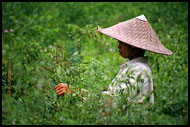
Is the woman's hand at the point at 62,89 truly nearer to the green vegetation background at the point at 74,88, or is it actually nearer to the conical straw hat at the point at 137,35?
the green vegetation background at the point at 74,88

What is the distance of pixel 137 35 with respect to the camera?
228 centimetres

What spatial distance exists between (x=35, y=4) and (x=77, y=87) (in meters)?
4.55

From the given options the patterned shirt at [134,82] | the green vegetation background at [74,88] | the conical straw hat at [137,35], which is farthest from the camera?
the conical straw hat at [137,35]

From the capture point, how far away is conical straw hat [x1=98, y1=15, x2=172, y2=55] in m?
2.23

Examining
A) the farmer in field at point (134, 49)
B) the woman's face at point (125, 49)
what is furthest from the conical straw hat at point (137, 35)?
the woman's face at point (125, 49)

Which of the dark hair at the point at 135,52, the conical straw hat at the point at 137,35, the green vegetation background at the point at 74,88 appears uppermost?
the conical straw hat at the point at 137,35

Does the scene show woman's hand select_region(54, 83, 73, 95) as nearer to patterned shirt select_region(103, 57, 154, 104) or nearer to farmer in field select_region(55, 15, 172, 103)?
farmer in field select_region(55, 15, 172, 103)

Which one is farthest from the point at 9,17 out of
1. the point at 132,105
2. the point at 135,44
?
the point at 132,105

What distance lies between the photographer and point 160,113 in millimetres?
1836

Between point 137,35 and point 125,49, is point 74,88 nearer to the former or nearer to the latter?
point 125,49

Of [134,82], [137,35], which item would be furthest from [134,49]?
[134,82]

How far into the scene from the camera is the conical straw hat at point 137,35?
2229mm

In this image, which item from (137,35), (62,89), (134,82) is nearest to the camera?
(134,82)

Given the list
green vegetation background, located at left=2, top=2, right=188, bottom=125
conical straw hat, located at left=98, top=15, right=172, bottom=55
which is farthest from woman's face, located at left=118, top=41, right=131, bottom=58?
green vegetation background, located at left=2, top=2, right=188, bottom=125
